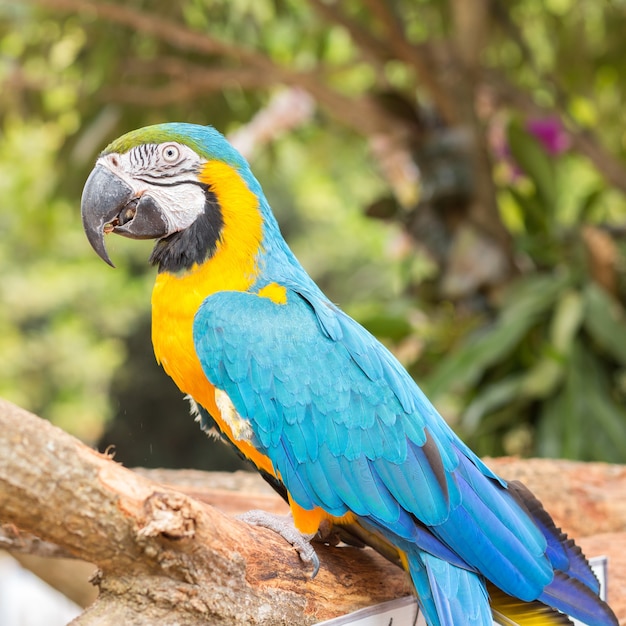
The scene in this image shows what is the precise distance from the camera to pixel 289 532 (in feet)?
3.01

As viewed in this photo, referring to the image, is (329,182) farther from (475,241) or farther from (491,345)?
(491,345)

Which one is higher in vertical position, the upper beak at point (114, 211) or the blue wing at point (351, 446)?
the upper beak at point (114, 211)

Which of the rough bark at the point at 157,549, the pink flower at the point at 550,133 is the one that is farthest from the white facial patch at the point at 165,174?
the pink flower at the point at 550,133

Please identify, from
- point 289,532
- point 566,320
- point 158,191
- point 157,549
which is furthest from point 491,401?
point 157,549

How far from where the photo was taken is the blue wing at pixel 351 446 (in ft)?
2.84

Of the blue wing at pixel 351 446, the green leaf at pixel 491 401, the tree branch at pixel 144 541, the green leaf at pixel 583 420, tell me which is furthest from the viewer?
the green leaf at pixel 491 401

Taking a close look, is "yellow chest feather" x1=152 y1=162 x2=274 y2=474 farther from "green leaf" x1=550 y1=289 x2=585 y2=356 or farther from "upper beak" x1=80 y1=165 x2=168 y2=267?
"green leaf" x1=550 y1=289 x2=585 y2=356

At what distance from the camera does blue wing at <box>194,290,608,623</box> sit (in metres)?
0.86

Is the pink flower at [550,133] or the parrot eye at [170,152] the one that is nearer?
the parrot eye at [170,152]

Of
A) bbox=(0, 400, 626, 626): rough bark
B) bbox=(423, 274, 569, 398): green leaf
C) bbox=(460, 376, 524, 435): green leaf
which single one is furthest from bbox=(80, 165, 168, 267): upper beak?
bbox=(460, 376, 524, 435): green leaf

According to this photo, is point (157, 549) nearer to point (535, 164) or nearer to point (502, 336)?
point (502, 336)

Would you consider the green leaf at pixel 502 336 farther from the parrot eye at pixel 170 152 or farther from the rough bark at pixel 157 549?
the parrot eye at pixel 170 152

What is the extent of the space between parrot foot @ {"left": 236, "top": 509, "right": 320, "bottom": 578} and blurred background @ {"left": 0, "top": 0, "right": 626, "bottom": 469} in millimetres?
1223

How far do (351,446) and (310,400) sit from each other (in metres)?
0.07
